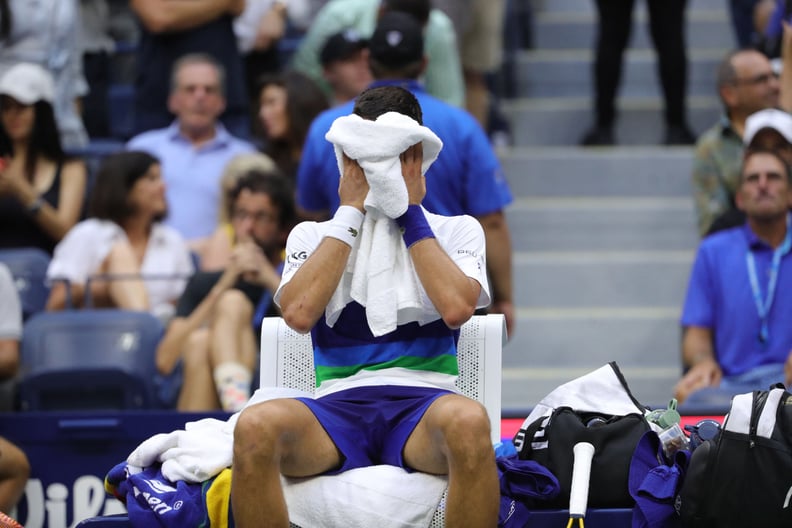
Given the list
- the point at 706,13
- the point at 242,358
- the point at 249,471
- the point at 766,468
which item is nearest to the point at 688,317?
the point at 242,358

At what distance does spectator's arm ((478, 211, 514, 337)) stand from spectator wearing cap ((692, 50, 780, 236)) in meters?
1.29

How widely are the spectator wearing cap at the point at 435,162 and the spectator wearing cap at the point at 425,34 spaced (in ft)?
3.46

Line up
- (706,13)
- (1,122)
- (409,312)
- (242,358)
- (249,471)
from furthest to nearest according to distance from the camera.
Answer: (706,13) → (1,122) → (242,358) → (409,312) → (249,471)

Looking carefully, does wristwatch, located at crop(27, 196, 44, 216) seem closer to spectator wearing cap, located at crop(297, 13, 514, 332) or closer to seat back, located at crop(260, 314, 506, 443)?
spectator wearing cap, located at crop(297, 13, 514, 332)

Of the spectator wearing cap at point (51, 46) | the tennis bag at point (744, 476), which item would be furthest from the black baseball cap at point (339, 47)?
the tennis bag at point (744, 476)

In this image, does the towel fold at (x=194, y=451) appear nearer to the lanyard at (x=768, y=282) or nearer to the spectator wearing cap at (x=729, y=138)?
the lanyard at (x=768, y=282)

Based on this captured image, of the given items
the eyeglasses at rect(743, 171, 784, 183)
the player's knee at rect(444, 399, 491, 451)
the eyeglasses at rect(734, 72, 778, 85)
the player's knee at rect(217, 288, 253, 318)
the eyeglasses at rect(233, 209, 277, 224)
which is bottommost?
the player's knee at rect(217, 288, 253, 318)

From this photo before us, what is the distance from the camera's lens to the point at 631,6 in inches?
344

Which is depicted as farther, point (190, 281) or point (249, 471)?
point (190, 281)

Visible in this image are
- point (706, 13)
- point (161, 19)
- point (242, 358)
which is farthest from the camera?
point (706, 13)

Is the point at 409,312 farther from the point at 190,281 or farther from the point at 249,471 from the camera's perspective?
the point at 190,281

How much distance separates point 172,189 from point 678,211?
263 centimetres

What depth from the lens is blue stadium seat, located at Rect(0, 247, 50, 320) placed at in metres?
7.30

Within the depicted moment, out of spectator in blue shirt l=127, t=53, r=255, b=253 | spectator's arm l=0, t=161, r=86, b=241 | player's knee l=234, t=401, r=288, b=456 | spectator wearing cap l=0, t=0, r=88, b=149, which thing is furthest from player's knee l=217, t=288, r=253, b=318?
player's knee l=234, t=401, r=288, b=456
